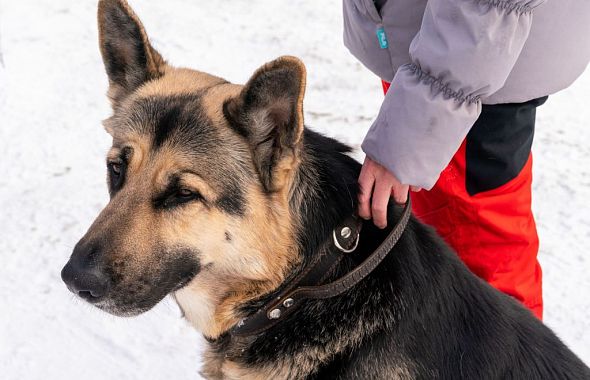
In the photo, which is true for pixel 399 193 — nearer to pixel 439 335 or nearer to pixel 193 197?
pixel 439 335

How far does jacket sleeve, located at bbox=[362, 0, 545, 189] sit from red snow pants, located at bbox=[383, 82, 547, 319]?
0.53 m

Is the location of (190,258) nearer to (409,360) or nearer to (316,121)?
(409,360)

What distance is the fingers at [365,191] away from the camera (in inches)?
92.5

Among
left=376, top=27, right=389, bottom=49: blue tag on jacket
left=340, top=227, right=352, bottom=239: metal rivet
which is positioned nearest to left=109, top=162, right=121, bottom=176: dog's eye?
left=340, top=227, right=352, bottom=239: metal rivet

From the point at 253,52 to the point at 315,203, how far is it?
13.5ft

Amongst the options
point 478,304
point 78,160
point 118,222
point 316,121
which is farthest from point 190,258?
point 316,121

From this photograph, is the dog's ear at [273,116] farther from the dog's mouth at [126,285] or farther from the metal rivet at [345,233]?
the dog's mouth at [126,285]

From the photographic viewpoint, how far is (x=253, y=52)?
6211mm

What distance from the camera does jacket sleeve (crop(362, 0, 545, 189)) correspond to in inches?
80.8

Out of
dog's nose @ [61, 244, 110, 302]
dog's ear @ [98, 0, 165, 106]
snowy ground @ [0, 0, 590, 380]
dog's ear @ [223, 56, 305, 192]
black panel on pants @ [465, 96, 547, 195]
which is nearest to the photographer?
dog's ear @ [223, 56, 305, 192]

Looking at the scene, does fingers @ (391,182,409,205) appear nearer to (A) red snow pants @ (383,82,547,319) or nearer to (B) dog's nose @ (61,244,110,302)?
(A) red snow pants @ (383,82,547,319)

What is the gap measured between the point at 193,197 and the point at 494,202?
1.45 m

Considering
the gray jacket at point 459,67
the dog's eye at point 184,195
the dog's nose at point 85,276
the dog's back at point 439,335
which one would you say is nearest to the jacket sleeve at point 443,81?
the gray jacket at point 459,67

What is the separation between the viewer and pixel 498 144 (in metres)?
2.72
